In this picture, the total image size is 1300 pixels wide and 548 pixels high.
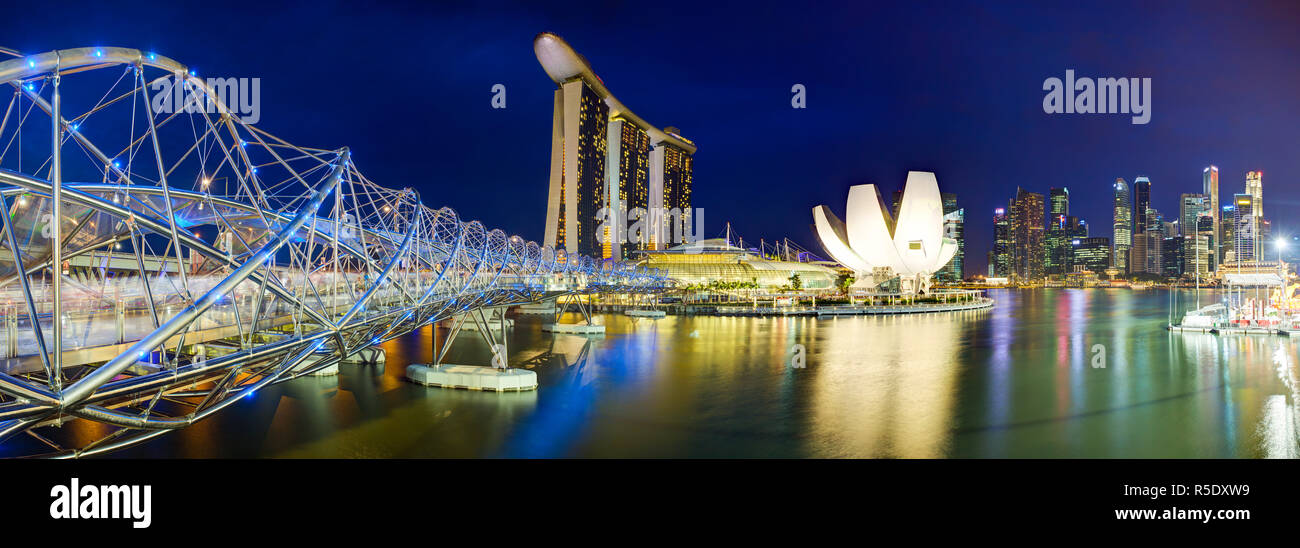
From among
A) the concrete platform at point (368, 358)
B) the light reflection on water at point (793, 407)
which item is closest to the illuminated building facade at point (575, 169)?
the light reflection on water at point (793, 407)

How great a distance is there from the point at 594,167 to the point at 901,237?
162 feet

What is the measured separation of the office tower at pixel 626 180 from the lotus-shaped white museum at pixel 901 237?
3495 cm

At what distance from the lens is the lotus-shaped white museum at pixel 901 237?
62406mm

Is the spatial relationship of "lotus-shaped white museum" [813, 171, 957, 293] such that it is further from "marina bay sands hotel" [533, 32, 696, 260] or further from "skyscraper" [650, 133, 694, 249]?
"skyscraper" [650, 133, 694, 249]

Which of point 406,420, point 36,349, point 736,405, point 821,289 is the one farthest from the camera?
point 821,289

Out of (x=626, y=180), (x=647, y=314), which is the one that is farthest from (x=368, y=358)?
(x=626, y=180)

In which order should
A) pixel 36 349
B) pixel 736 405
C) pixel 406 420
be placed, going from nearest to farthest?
pixel 36 349, pixel 406 420, pixel 736 405

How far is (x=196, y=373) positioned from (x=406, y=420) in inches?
299

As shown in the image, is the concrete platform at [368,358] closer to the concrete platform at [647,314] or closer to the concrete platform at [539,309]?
the concrete platform at [647,314]

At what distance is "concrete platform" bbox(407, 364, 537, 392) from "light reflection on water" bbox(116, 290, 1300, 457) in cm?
40
